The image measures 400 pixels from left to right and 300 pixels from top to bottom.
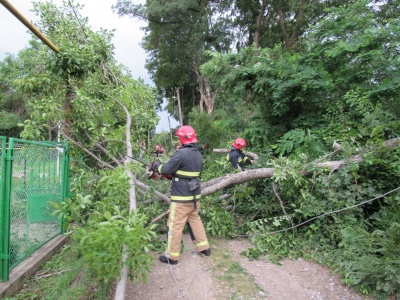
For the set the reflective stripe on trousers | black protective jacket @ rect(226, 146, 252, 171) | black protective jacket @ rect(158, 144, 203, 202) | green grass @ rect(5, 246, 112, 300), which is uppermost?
black protective jacket @ rect(226, 146, 252, 171)

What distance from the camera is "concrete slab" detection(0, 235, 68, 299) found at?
2.54 m

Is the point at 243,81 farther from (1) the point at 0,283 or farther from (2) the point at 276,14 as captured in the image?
(2) the point at 276,14

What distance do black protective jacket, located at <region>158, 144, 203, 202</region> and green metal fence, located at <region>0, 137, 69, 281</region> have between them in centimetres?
131

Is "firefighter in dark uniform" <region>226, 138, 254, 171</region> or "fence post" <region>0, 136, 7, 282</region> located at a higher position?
"firefighter in dark uniform" <region>226, 138, 254, 171</region>

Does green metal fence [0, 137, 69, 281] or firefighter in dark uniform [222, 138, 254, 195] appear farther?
firefighter in dark uniform [222, 138, 254, 195]

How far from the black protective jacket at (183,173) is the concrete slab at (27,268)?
1768mm

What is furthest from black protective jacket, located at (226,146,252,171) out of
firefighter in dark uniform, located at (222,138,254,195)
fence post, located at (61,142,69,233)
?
fence post, located at (61,142,69,233)

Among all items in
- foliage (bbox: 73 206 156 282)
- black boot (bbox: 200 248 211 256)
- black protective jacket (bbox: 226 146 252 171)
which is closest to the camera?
foliage (bbox: 73 206 156 282)

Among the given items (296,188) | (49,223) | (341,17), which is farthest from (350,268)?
(341,17)

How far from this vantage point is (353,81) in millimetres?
5328

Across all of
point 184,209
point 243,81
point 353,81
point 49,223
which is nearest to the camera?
point 184,209

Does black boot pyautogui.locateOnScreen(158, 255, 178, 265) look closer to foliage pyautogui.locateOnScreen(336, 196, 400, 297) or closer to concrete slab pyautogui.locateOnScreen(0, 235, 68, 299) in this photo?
concrete slab pyautogui.locateOnScreen(0, 235, 68, 299)

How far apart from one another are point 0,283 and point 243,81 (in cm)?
576

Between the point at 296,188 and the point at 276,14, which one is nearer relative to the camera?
the point at 296,188
